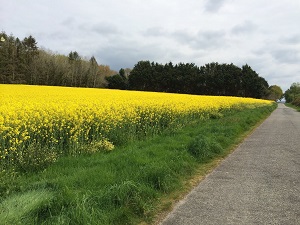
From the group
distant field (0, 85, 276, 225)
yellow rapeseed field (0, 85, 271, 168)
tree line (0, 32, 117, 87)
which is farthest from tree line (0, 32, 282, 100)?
distant field (0, 85, 276, 225)

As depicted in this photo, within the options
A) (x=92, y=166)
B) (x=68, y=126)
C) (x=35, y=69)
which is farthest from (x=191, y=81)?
(x=92, y=166)

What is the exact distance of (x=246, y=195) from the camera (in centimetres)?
529

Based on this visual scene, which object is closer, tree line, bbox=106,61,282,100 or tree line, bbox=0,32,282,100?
tree line, bbox=0,32,282,100

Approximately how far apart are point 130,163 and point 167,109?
322 inches

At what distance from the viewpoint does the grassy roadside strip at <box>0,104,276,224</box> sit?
4000mm

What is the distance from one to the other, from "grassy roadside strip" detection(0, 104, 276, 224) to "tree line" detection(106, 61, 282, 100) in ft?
246

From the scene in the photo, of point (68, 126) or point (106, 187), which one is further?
point (68, 126)

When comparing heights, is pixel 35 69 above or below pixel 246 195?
above

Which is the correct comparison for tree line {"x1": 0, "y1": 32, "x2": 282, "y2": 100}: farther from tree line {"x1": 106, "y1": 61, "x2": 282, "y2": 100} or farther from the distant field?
the distant field

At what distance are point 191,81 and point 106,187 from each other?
78.6 m

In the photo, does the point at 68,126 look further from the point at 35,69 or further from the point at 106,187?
the point at 35,69

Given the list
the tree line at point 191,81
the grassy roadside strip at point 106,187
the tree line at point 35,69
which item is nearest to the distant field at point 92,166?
the grassy roadside strip at point 106,187

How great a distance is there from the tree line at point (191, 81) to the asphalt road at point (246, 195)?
74.7 metres

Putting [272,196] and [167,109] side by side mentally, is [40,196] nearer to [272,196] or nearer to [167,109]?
[272,196]
